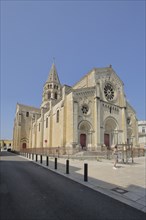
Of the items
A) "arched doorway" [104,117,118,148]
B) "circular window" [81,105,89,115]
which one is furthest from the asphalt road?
"arched doorway" [104,117,118,148]

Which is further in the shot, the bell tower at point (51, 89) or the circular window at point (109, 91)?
the bell tower at point (51, 89)

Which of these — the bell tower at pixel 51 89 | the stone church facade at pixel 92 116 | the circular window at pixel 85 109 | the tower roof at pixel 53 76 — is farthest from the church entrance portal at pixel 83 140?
the tower roof at pixel 53 76

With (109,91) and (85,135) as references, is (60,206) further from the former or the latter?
(109,91)

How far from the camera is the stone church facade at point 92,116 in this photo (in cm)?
2876

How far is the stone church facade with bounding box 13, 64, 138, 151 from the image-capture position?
1132 inches

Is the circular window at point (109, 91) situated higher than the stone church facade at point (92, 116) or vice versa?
the circular window at point (109, 91)

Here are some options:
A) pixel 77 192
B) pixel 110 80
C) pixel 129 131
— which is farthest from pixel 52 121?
pixel 77 192

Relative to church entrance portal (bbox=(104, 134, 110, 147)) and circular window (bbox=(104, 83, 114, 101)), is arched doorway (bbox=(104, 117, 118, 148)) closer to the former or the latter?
church entrance portal (bbox=(104, 134, 110, 147))

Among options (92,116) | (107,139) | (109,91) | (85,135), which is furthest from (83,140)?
(109,91)

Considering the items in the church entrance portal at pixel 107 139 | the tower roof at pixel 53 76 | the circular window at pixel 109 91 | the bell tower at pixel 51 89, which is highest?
the tower roof at pixel 53 76

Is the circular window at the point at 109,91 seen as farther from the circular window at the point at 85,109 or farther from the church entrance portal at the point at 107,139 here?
the church entrance portal at the point at 107,139

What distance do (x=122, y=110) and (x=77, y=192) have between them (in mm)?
32869

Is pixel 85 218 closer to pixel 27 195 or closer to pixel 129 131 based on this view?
pixel 27 195

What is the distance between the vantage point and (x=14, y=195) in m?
5.63
